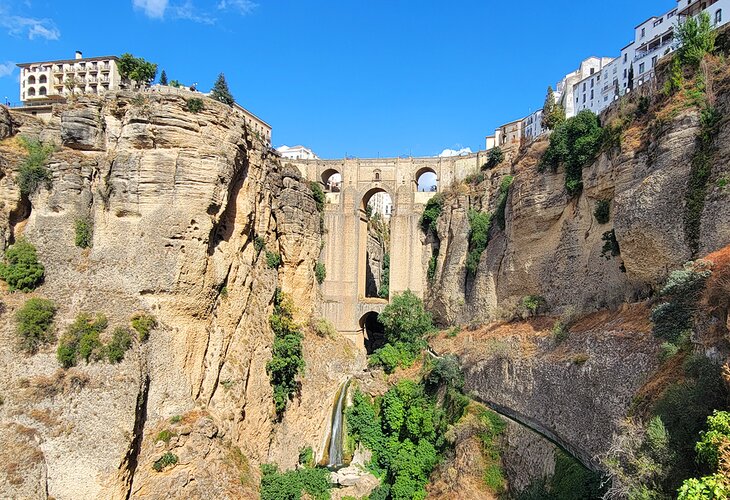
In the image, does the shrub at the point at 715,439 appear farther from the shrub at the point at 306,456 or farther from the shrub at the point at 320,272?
the shrub at the point at 320,272

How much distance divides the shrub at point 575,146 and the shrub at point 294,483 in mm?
16594

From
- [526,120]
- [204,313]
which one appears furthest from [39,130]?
[526,120]

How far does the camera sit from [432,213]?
34.2 m

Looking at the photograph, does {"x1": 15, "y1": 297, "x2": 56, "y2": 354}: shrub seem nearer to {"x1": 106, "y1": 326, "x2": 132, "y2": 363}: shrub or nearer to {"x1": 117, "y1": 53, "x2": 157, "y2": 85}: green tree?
{"x1": 106, "y1": 326, "x2": 132, "y2": 363}: shrub

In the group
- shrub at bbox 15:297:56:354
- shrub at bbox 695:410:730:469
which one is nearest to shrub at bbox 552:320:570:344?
shrub at bbox 695:410:730:469

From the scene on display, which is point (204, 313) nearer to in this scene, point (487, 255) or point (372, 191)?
point (487, 255)

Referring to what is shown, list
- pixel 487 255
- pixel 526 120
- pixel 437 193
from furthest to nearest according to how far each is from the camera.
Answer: pixel 526 120 → pixel 437 193 → pixel 487 255

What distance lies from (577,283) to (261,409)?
593 inches

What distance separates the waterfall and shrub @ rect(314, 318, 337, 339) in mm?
3875

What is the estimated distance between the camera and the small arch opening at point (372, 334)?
120 ft

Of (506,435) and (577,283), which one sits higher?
(577,283)

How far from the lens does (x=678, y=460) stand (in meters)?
9.40

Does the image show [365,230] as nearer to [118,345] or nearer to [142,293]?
[142,293]

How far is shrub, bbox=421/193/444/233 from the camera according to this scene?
112 feet
